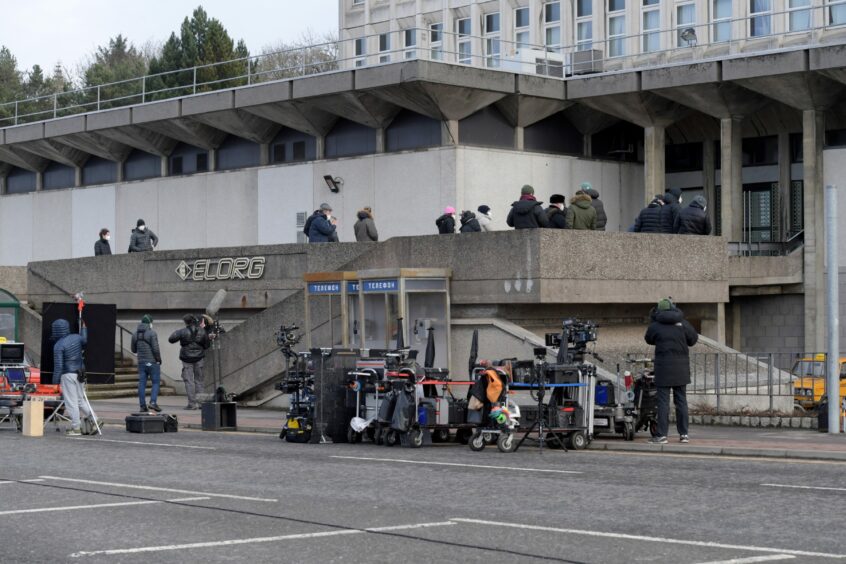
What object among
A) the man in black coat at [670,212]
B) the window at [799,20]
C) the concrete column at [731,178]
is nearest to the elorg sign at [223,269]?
the man in black coat at [670,212]

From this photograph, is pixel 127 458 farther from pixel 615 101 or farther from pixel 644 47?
pixel 644 47

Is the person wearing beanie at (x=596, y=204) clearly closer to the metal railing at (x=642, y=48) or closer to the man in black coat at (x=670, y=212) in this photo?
the man in black coat at (x=670, y=212)

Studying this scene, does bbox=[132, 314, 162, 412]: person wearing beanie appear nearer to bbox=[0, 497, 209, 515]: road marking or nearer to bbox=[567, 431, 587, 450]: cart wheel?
bbox=[567, 431, 587, 450]: cart wheel

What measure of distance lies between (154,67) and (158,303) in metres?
52.5

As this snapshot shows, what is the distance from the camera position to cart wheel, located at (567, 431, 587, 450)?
59.6ft

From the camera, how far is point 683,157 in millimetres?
42969

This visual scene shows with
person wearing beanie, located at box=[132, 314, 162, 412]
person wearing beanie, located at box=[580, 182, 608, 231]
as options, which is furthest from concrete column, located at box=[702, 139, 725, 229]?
person wearing beanie, located at box=[132, 314, 162, 412]

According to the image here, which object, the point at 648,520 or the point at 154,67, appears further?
the point at 154,67

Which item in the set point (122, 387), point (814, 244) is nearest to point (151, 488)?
point (122, 387)

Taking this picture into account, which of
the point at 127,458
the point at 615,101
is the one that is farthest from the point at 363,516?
the point at 615,101

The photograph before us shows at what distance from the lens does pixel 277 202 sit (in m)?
42.7

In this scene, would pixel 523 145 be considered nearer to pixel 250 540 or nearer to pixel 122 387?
pixel 122 387

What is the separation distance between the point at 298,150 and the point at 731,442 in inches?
1012

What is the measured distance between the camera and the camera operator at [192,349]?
27.6 meters
